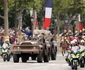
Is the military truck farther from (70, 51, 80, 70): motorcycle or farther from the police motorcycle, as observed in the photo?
(70, 51, 80, 70): motorcycle

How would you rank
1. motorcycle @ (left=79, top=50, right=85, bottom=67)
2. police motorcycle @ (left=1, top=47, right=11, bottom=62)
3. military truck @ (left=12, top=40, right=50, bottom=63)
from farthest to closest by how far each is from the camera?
police motorcycle @ (left=1, top=47, right=11, bottom=62)
military truck @ (left=12, top=40, right=50, bottom=63)
motorcycle @ (left=79, top=50, right=85, bottom=67)

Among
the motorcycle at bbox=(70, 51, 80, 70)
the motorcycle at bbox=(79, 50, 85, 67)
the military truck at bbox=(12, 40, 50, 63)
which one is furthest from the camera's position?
the military truck at bbox=(12, 40, 50, 63)

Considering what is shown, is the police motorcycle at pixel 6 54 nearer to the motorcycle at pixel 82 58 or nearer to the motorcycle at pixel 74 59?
the motorcycle at pixel 82 58

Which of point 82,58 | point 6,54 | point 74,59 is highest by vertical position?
point 74,59

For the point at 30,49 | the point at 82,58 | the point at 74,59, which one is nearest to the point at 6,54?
the point at 30,49

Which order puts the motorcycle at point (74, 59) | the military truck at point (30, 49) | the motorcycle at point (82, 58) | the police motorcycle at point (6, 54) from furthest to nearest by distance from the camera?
the police motorcycle at point (6, 54)
the military truck at point (30, 49)
the motorcycle at point (82, 58)
the motorcycle at point (74, 59)

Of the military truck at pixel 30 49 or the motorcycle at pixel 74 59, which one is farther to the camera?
the military truck at pixel 30 49

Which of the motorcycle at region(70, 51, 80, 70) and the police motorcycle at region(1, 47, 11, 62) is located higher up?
the motorcycle at region(70, 51, 80, 70)

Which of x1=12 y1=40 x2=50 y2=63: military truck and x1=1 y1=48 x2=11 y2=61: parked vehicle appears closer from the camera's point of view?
x1=12 y1=40 x2=50 y2=63: military truck

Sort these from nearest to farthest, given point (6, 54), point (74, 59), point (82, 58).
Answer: point (74, 59) < point (82, 58) < point (6, 54)

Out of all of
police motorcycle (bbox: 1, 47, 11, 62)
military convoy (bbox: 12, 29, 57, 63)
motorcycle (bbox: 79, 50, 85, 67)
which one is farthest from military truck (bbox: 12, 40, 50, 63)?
motorcycle (bbox: 79, 50, 85, 67)

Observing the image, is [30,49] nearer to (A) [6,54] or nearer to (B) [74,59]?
(A) [6,54]

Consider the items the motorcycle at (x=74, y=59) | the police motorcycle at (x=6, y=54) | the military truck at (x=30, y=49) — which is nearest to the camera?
the motorcycle at (x=74, y=59)

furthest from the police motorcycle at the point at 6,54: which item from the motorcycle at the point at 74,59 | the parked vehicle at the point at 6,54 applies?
the motorcycle at the point at 74,59
